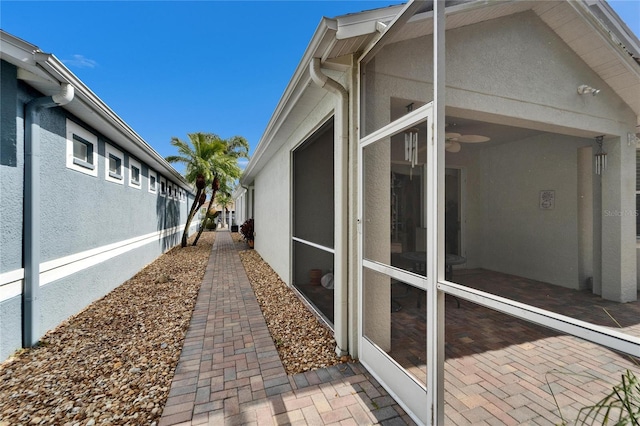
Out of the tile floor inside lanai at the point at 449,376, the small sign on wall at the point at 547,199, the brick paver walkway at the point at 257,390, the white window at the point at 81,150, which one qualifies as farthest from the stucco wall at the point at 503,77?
the white window at the point at 81,150

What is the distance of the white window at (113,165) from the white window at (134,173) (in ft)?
2.07

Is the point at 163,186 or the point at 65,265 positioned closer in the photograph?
the point at 65,265

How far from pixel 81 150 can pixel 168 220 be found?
282 inches

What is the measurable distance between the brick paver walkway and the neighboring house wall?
2023 mm

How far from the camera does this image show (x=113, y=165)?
607 cm

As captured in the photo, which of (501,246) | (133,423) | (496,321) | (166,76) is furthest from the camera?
(166,76)

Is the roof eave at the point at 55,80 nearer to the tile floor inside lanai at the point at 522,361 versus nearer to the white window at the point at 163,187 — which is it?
the tile floor inside lanai at the point at 522,361

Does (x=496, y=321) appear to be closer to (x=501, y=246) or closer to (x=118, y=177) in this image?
(x=501, y=246)

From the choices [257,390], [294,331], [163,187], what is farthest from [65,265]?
[163,187]

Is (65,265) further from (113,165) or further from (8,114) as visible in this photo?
(113,165)

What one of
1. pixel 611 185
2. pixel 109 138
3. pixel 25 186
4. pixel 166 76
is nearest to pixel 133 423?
pixel 25 186

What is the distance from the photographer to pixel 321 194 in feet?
19.0

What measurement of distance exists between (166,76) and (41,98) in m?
13.4

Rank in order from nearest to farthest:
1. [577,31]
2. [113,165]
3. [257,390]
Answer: [577,31] → [257,390] → [113,165]
